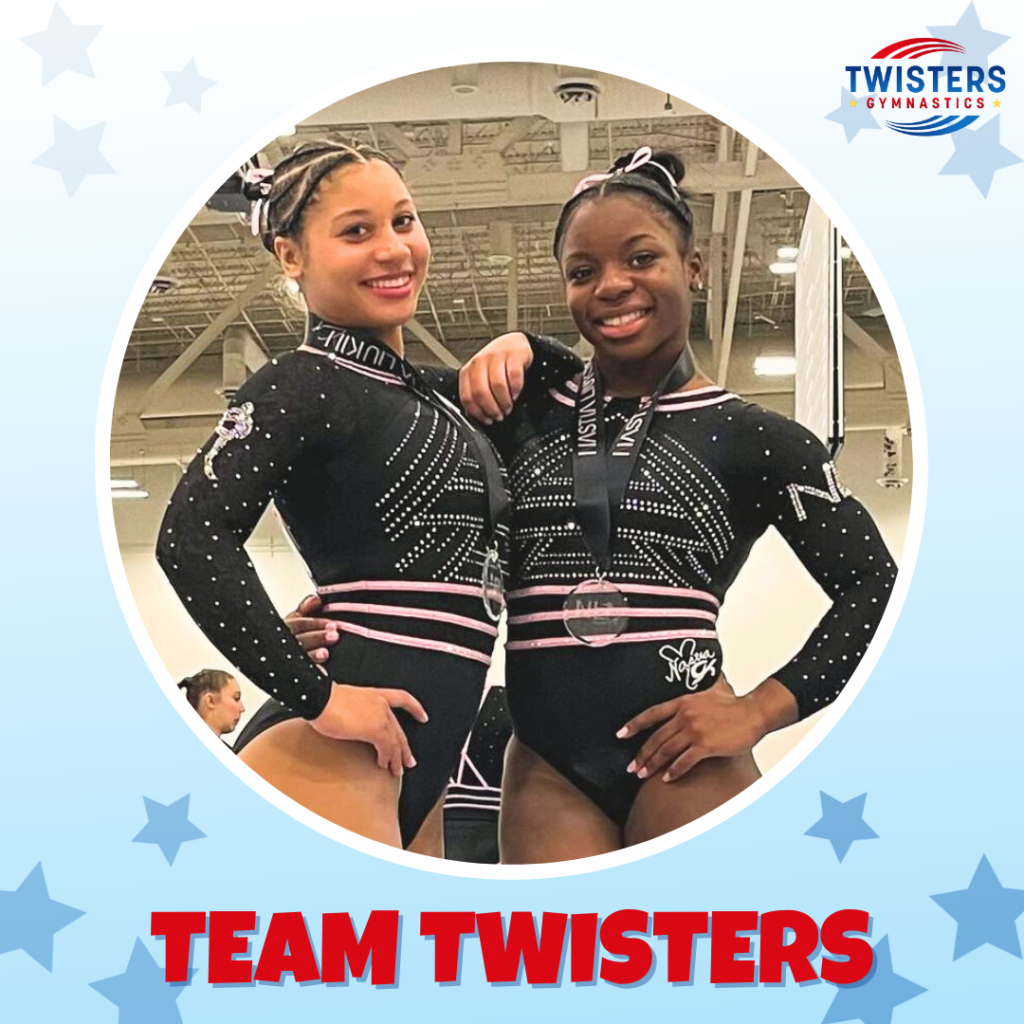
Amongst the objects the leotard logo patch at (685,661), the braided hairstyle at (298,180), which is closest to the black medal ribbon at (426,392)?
the braided hairstyle at (298,180)

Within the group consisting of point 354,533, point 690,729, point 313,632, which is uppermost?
point 354,533

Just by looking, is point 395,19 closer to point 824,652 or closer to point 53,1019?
point 824,652

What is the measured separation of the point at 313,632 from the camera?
175cm

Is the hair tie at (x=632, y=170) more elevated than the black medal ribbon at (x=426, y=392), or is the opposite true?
the hair tie at (x=632, y=170)

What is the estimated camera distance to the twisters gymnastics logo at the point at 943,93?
1826mm

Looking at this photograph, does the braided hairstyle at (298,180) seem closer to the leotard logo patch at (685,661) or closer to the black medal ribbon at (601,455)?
the black medal ribbon at (601,455)

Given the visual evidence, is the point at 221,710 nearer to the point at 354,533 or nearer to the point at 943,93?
the point at 354,533

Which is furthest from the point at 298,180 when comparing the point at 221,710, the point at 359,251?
the point at 221,710

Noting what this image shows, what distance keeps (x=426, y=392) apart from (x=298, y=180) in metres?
0.28

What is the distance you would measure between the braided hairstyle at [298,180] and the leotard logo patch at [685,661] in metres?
0.63

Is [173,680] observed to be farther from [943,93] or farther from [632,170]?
[943,93]

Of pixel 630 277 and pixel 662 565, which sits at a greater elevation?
pixel 630 277

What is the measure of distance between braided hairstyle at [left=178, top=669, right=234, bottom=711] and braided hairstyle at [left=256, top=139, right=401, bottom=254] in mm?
489

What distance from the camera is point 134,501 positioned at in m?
1.77
